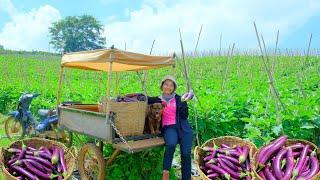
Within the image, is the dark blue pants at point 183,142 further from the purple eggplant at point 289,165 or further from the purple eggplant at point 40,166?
the purple eggplant at point 40,166

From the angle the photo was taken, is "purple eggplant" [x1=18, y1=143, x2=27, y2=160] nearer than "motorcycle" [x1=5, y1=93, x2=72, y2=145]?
Yes

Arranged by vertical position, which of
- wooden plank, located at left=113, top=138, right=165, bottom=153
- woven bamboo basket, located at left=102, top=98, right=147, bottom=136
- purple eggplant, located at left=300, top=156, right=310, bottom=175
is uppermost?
woven bamboo basket, located at left=102, top=98, right=147, bottom=136

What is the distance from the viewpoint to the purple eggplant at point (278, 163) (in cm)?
469

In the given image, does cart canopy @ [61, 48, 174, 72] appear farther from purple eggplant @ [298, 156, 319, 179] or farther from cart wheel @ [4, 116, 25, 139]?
cart wheel @ [4, 116, 25, 139]

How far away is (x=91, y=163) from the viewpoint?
20.3 ft

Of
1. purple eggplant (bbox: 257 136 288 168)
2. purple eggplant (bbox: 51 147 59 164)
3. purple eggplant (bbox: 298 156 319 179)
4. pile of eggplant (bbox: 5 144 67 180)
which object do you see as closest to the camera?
purple eggplant (bbox: 298 156 319 179)

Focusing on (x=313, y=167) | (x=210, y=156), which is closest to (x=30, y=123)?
(x=210, y=156)

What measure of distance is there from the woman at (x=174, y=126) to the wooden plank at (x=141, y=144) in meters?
0.12

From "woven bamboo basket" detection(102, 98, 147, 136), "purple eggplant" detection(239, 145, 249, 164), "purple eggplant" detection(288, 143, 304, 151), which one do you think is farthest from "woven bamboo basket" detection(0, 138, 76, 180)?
"purple eggplant" detection(288, 143, 304, 151)

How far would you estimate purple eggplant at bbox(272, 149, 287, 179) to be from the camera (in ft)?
15.4

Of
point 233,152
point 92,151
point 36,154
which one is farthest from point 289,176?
point 36,154

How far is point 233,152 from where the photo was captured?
5465 mm

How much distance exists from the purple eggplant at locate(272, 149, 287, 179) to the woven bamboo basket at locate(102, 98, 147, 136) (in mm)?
1846

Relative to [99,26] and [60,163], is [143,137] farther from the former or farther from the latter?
[99,26]
